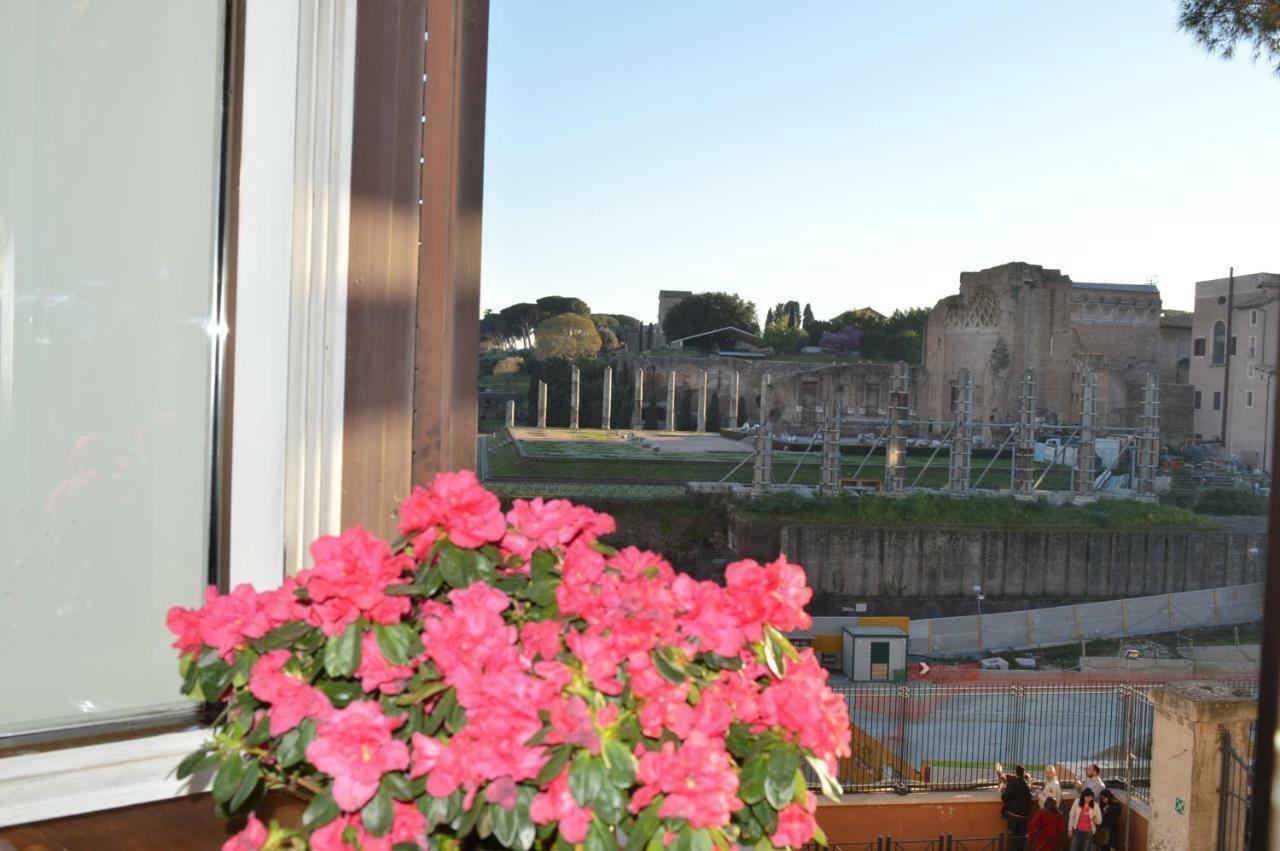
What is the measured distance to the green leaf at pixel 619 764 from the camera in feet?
1.55

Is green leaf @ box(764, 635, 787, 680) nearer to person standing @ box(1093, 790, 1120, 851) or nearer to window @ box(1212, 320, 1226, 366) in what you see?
person standing @ box(1093, 790, 1120, 851)

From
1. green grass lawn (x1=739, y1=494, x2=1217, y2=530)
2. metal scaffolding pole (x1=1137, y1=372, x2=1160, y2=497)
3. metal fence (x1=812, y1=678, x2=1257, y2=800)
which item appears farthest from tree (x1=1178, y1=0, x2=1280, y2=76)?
metal scaffolding pole (x1=1137, y1=372, x2=1160, y2=497)

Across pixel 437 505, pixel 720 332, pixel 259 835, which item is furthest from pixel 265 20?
pixel 720 332

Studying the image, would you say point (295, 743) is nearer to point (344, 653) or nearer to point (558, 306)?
point (344, 653)

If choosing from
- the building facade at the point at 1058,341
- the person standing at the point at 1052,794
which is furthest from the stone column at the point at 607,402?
the person standing at the point at 1052,794

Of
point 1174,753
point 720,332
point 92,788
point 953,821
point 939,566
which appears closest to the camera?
point 92,788

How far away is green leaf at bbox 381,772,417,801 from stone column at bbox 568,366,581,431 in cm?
2380

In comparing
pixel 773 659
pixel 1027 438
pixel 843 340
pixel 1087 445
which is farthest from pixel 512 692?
pixel 843 340

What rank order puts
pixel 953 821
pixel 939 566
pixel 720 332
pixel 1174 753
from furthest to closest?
pixel 720 332, pixel 939 566, pixel 953 821, pixel 1174 753

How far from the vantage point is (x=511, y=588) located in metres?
0.57

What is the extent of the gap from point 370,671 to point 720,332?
27.1m

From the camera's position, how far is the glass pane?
86 centimetres

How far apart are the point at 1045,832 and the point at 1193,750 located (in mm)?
890

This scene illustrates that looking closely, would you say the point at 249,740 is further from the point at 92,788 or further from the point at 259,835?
the point at 92,788
